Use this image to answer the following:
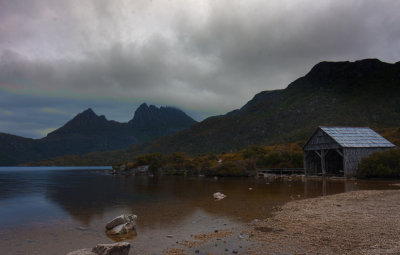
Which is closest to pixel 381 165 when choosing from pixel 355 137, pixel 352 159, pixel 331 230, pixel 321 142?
pixel 352 159

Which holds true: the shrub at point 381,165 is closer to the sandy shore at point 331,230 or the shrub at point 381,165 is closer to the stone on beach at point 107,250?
the sandy shore at point 331,230

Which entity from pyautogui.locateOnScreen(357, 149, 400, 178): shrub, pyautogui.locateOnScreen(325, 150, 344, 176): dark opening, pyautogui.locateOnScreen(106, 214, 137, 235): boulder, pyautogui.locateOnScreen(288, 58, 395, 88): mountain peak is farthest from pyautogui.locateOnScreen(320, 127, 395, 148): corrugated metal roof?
pyautogui.locateOnScreen(288, 58, 395, 88): mountain peak

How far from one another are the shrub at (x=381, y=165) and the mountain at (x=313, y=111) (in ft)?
138

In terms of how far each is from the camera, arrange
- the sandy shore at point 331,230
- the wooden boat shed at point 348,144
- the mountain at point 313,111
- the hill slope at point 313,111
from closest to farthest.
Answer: the sandy shore at point 331,230
the wooden boat shed at point 348,144
the hill slope at point 313,111
the mountain at point 313,111

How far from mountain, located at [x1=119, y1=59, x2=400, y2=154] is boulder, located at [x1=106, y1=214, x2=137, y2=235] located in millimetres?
78347

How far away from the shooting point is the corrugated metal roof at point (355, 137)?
46.1 meters

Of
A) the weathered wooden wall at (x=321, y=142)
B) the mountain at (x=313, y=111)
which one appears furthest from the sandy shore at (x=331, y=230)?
the mountain at (x=313, y=111)

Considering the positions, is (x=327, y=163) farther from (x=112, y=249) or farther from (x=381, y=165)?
(x=112, y=249)

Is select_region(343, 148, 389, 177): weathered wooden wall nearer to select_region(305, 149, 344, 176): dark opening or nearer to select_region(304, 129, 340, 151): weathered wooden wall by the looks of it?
select_region(304, 129, 340, 151): weathered wooden wall

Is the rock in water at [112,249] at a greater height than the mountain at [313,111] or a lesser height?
lesser

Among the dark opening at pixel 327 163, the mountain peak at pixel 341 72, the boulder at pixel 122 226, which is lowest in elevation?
the boulder at pixel 122 226

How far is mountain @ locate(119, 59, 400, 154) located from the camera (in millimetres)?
98188

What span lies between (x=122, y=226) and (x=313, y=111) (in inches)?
4546

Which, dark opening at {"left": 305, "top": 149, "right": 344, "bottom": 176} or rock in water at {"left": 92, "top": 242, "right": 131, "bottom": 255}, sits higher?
dark opening at {"left": 305, "top": 149, "right": 344, "bottom": 176}
